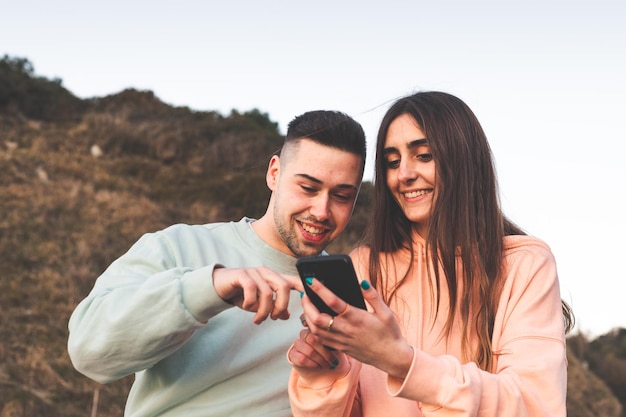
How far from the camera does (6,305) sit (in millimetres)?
11258

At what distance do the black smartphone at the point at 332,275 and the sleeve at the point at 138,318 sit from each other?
419 mm

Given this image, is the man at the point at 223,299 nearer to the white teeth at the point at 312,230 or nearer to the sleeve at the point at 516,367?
the white teeth at the point at 312,230

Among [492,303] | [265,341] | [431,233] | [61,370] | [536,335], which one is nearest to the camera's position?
[536,335]

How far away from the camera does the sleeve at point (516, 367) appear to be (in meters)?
2.05

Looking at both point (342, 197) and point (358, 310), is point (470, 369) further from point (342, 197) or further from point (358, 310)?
point (342, 197)

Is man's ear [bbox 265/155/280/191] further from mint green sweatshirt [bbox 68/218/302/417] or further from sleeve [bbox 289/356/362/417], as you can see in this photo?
sleeve [bbox 289/356/362/417]

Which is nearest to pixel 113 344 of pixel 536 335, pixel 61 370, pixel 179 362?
pixel 179 362

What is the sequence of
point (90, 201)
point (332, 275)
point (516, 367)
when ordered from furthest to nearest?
point (90, 201) < point (516, 367) < point (332, 275)

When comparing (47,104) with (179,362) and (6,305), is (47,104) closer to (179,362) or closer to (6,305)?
(6,305)

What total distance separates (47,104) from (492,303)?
20.6 m

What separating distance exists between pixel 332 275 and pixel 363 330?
7.7 inches

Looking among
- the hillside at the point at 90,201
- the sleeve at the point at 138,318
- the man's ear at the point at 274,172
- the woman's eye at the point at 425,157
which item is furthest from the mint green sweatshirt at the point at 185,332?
A: the hillside at the point at 90,201

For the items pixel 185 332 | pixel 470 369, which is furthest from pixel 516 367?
pixel 185 332

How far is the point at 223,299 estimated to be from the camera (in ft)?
7.29
